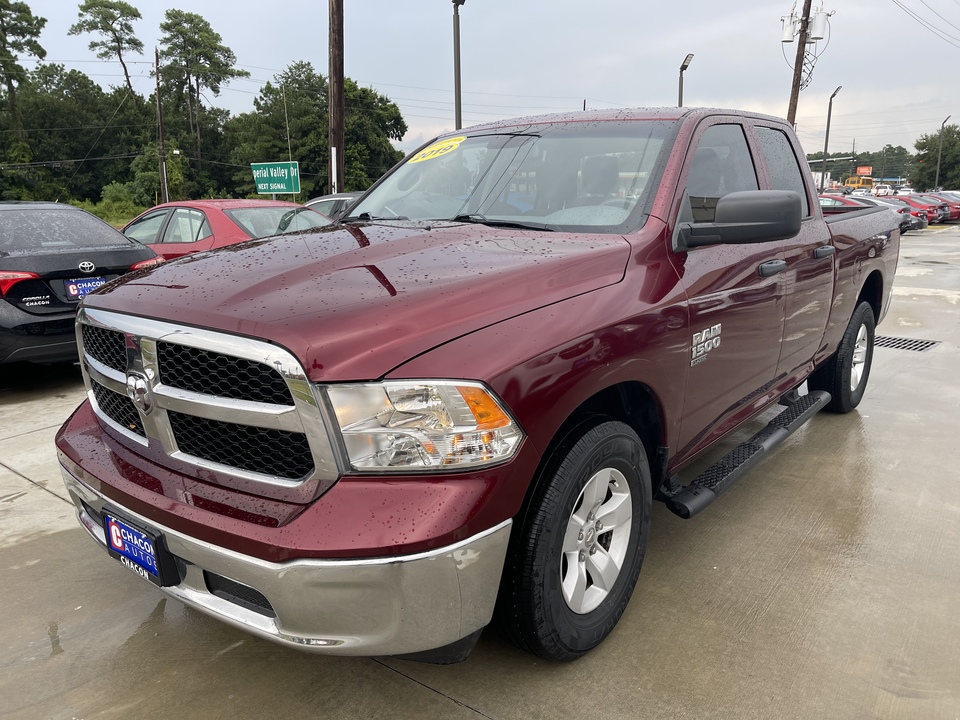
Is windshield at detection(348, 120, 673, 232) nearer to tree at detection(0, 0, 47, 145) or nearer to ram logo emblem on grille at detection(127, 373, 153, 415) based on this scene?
ram logo emblem on grille at detection(127, 373, 153, 415)

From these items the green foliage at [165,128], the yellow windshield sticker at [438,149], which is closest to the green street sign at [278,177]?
the yellow windshield sticker at [438,149]

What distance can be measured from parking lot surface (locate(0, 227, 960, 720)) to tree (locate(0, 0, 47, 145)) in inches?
2651

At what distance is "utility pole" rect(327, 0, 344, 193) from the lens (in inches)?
503

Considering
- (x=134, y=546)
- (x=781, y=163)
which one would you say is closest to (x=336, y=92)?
(x=781, y=163)

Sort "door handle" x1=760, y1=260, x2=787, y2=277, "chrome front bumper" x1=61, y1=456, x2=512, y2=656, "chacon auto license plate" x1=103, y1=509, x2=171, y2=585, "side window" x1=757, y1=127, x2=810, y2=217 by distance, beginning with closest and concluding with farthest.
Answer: "chrome front bumper" x1=61, y1=456, x2=512, y2=656, "chacon auto license plate" x1=103, y1=509, x2=171, y2=585, "door handle" x1=760, y1=260, x2=787, y2=277, "side window" x1=757, y1=127, x2=810, y2=217

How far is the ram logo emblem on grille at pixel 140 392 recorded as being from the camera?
205 centimetres

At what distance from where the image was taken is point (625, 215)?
2686 mm

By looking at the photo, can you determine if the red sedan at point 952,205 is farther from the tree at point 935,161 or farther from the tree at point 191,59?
the tree at point 191,59

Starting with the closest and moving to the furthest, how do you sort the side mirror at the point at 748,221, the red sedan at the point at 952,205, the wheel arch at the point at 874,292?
the side mirror at the point at 748,221, the wheel arch at the point at 874,292, the red sedan at the point at 952,205

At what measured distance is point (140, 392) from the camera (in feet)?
6.79

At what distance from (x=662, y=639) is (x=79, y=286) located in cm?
492

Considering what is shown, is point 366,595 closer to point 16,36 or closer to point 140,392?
point 140,392

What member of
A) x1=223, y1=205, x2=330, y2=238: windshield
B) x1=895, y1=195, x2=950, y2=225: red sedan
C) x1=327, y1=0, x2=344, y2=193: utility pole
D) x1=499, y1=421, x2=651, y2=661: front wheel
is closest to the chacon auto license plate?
x1=499, y1=421, x2=651, y2=661: front wheel

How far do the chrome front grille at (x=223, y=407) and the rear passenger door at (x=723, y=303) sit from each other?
148cm
